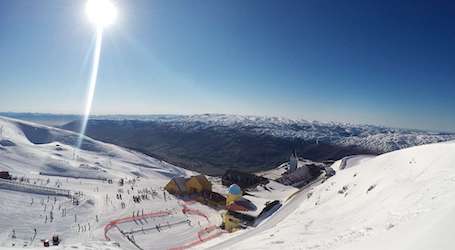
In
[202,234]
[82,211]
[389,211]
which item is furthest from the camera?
[82,211]

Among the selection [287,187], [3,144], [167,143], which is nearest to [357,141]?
[167,143]

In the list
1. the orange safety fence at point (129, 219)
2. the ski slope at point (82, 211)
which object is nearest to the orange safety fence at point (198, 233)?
the orange safety fence at point (129, 219)

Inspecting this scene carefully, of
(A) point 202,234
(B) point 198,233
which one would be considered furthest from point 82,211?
(A) point 202,234

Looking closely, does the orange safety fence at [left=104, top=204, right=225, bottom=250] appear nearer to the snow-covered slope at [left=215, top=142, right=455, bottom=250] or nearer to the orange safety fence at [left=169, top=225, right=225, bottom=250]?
the orange safety fence at [left=169, top=225, right=225, bottom=250]

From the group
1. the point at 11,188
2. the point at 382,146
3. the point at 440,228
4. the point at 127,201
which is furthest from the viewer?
the point at 382,146

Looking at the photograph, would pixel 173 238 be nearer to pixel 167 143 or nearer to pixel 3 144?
pixel 3 144

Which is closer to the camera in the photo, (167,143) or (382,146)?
(382,146)

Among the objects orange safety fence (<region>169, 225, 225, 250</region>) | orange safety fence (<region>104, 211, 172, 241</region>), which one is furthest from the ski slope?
orange safety fence (<region>169, 225, 225, 250</region>)

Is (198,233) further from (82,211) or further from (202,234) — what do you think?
(82,211)

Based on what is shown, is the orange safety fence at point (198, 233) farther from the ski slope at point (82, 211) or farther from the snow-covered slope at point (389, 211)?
the snow-covered slope at point (389, 211)
